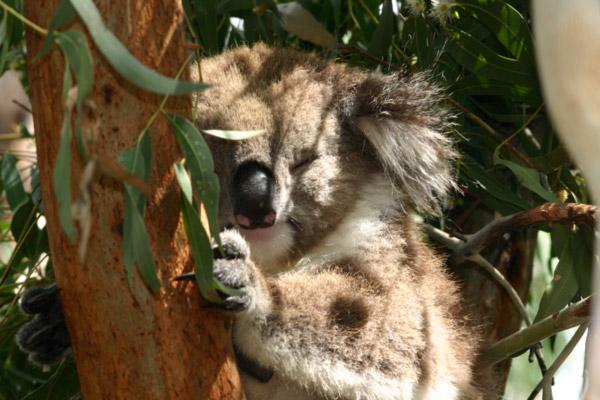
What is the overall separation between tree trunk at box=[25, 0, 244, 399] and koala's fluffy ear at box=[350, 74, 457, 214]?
3.50 feet

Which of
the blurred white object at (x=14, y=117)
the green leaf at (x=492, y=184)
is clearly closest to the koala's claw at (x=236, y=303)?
the green leaf at (x=492, y=184)

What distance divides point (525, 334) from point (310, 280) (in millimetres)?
665

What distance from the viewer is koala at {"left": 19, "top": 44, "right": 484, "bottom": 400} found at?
2.27m

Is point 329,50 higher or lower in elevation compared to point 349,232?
higher

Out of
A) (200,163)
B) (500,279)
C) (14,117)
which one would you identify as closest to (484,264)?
(500,279)

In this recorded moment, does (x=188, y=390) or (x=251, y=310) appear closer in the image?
(x=188, y=390)

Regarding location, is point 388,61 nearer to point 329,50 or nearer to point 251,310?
point 329,50

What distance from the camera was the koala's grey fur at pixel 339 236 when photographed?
89.4 inches

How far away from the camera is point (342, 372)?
2.31m

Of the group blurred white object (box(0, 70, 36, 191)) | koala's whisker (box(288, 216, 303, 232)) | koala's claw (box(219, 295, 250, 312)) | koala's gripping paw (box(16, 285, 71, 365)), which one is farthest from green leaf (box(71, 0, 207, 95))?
blurred white object (box(0, 70, 36, 191))

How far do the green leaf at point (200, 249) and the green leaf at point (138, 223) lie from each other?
0.08m

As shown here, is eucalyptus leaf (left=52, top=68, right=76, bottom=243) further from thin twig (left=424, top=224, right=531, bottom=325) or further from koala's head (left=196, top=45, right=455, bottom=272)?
thin twig (left=424, top=224, right=531, bottom=325)

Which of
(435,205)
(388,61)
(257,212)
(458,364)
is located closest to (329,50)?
(388,61)

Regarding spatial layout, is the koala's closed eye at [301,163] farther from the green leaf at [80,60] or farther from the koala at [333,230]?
the green leaf at [80,60]
